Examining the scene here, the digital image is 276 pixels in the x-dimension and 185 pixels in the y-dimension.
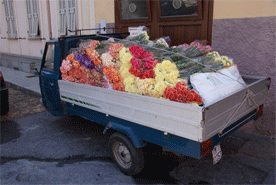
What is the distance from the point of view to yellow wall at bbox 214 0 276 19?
4230 millimetres

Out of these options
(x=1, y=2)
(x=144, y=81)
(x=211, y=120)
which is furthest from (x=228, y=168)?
(x=1, y=2)

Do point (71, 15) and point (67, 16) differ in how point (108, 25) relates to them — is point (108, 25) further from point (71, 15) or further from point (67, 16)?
point (67, 16)

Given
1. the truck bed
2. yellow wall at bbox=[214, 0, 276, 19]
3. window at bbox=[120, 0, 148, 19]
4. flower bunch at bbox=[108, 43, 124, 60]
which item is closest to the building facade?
yellow wall at bbox=[214, 0, 276, 19]

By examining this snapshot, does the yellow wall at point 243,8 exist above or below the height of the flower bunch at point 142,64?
above

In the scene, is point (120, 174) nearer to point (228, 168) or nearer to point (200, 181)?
point (200, 181)

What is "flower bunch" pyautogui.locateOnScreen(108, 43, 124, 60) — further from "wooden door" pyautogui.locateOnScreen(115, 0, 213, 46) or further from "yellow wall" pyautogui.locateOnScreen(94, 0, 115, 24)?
"yellow wall" pyautogui.locateOnScreen(94, 0, 115, 24)

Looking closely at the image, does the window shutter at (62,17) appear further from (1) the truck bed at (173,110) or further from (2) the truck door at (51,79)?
(1) the truck bed at (173,110)

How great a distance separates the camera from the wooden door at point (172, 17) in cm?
515

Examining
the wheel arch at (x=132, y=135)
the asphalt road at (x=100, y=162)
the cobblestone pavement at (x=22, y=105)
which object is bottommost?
the asphalt road at (x=100, y=162)

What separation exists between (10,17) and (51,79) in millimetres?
10234

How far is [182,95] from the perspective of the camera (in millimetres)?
2707

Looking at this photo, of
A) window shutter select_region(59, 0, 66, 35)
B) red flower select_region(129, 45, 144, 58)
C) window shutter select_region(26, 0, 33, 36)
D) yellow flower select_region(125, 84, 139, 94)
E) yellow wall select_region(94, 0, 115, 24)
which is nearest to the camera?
yellow flower select_region(125, 84, 139, 94)

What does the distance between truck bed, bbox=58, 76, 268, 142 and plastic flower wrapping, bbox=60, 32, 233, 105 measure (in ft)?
0.75

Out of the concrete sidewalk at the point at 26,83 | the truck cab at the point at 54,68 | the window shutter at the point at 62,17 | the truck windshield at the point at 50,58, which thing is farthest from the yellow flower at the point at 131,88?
the window shutter at the point at 62,17
